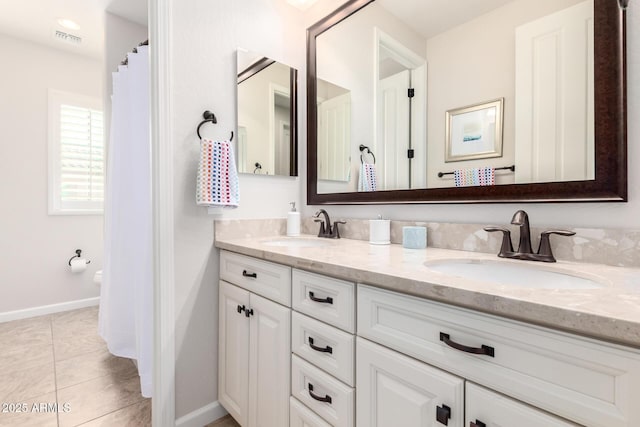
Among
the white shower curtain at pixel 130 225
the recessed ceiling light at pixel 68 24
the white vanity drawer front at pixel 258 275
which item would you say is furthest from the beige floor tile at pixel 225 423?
the recessed ceiling light at pixel 68 24

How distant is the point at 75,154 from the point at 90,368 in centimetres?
214

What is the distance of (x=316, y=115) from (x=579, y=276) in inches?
57.5

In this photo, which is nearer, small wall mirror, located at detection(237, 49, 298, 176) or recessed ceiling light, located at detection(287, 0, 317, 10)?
small wall mirror, located at detection(237, 49, 298, 176)

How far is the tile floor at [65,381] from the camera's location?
4.90ft

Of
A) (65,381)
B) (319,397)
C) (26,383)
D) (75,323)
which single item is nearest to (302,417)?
(319,397)

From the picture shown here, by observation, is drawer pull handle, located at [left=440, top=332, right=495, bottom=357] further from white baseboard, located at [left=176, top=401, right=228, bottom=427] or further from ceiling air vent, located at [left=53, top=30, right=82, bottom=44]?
Answer: ceiling air vent, located at [left=53, top=30, right=82, bottom=44]

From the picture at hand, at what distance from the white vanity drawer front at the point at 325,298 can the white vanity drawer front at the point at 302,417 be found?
315 millimetres

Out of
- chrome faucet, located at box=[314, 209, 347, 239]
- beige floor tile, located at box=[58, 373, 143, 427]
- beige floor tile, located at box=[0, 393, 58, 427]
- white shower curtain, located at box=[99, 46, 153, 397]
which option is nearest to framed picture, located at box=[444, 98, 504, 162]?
chrome faucet, located at box=[314, 209, 347, 239]

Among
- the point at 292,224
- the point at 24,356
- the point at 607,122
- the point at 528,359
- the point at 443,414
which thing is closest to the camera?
the point at 528,359

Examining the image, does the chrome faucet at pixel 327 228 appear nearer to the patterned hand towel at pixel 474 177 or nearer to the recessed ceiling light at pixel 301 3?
the patterned hand towel at pixel 474 177

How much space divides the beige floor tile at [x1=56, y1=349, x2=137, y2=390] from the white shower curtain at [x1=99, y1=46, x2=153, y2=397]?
9cm

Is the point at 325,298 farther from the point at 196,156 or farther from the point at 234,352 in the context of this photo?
the point at 196,156

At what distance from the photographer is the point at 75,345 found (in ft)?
7.38

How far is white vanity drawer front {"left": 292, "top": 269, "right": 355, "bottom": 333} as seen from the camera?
2.87ft
